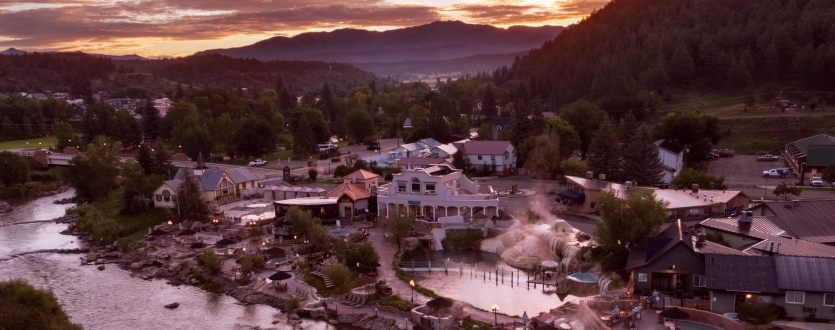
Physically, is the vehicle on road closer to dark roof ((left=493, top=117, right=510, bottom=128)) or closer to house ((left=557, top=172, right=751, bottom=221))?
house ((left=557, top=172, right=751, bottom=221))

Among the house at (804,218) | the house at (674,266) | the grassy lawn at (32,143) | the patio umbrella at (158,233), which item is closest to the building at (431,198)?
the house at (674,266)

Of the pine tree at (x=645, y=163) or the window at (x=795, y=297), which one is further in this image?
the pine tree at (x=645, y=163)

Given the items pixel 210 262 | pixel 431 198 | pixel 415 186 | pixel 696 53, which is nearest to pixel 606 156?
pixel 431 198

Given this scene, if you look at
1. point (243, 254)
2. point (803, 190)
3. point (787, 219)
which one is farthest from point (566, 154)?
point (243, 254)

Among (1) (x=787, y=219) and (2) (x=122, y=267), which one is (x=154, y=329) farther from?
(1) (x=787, y=219)

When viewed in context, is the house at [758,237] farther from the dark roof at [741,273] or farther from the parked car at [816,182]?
the parked car at [816,182]

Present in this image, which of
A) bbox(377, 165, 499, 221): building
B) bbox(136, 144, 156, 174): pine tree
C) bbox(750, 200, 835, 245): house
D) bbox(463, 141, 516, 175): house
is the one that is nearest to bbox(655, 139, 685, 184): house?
bbox(463, 141, 516, 175): house
